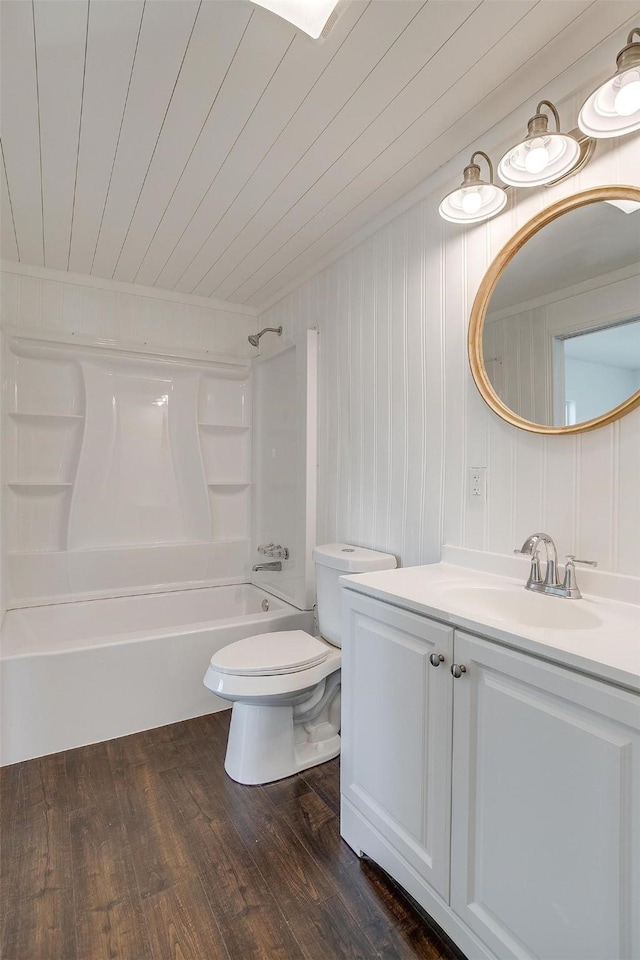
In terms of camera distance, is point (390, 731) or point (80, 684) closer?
point (390, 731)

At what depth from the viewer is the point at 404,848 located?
1240 millimetres

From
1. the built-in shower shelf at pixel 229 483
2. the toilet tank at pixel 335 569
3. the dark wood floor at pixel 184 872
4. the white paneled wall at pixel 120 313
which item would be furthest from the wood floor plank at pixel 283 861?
the white paneled wall at pixel 120 313

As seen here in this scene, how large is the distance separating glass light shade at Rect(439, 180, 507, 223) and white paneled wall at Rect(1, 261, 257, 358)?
2.03 m

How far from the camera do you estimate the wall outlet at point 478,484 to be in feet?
5.26

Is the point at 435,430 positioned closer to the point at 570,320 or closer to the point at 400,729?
the point at 570,320

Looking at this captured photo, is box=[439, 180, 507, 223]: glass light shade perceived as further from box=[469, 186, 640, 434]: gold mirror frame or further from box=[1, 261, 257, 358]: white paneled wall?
box=[1, 261, 257, 358]: white paneled wall

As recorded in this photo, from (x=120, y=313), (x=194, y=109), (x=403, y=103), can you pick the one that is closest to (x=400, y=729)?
(x=403, y=103)

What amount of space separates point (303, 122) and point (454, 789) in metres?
1.96

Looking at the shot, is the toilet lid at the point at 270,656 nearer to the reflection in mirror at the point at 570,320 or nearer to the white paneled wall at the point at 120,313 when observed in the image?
the reflection in mirror at the point at 570,320

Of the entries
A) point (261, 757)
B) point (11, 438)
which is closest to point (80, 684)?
point (261, 757)

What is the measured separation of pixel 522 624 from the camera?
1.29 meters

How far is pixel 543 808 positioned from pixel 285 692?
1025 mm

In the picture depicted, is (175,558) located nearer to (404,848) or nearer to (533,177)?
(404,848)

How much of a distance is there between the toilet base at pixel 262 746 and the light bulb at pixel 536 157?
1952mm
